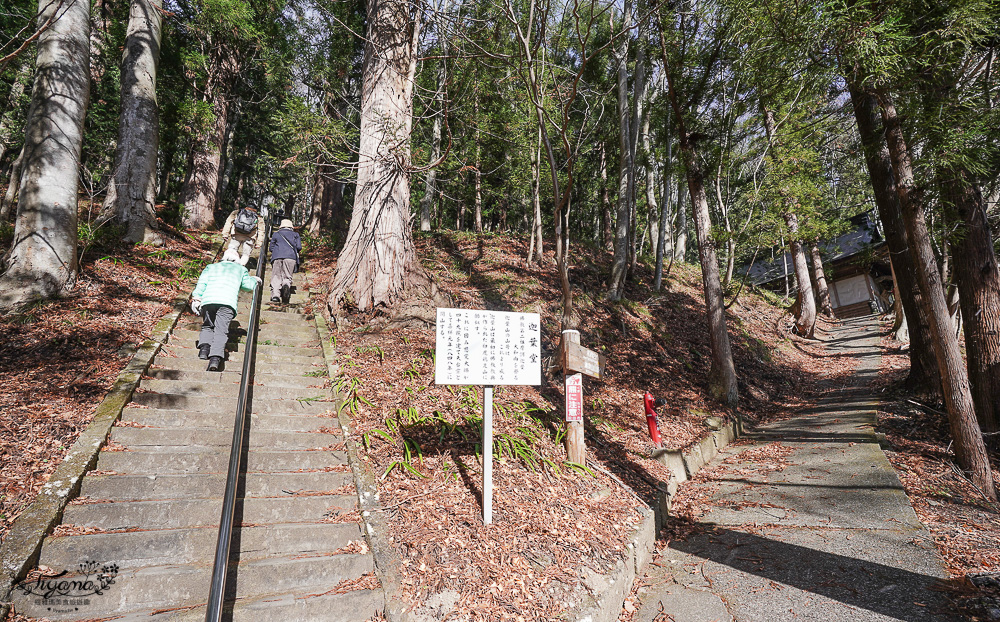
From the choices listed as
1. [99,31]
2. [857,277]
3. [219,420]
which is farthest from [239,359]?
[857,277]

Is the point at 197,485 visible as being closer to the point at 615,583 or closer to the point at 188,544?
the point at 188,544

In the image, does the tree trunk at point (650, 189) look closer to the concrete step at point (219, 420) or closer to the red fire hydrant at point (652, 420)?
the red fire hydrant at point (652, 420)

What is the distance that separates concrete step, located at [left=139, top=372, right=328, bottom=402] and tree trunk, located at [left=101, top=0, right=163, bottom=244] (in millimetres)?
5380

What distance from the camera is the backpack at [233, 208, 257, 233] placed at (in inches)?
401

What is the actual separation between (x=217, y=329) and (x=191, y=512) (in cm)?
260

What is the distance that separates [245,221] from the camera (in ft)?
34.8

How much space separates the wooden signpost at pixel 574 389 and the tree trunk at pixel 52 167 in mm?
6338

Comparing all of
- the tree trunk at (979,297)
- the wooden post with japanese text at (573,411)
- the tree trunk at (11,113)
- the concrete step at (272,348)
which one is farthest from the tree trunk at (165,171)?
the tree trunk at (979,297)

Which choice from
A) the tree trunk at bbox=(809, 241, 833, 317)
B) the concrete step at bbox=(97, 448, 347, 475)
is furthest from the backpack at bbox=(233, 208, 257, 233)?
the tree trunk at bbox=(809, 241, 833, 317)

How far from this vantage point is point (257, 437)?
402 cm

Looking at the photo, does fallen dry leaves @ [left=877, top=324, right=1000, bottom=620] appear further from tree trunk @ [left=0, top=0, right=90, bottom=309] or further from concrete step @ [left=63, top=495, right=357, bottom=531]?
tree trunk @ [left=0, top=0, right=90, bottom=309]

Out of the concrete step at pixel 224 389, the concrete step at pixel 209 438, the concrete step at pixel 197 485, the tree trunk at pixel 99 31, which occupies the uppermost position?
the tree trunk at pixel 99 31

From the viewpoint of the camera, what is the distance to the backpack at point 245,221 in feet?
33.4

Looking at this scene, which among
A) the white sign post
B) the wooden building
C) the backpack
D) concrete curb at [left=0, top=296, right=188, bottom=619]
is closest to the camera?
concrete curb at [left=0, top=296, right=188, bottom=619]
